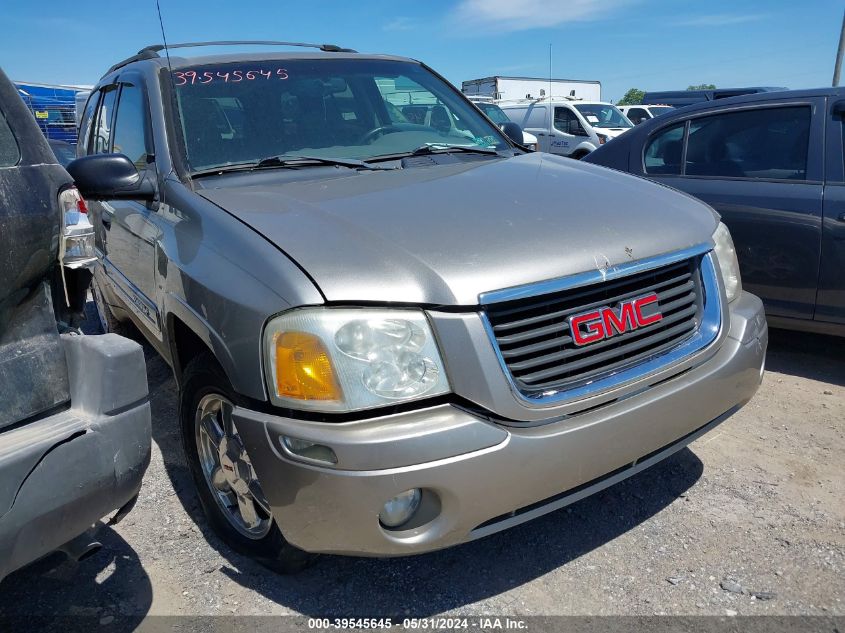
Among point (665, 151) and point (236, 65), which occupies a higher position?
point (236, 65)

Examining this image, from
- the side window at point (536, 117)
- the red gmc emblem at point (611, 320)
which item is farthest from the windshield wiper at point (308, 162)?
the side window at point (536, 117)

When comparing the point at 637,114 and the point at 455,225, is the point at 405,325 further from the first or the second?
the point at 637,114

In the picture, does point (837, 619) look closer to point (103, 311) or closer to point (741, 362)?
point (741, 362)

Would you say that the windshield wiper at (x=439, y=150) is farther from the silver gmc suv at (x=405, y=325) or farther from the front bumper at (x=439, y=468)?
the front bumper at (x=439, y=468)

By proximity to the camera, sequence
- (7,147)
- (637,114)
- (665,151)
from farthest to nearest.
Answer: (637,114), (665,151), (7,147)

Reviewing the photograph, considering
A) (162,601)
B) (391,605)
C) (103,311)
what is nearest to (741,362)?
(391,605)

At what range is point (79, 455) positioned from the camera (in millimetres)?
1718

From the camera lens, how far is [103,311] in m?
4.80

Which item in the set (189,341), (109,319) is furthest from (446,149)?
(109,319)

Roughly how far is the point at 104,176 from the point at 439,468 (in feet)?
5.63

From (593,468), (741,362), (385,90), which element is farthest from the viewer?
(385,90)

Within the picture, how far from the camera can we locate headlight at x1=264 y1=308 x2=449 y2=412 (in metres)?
1.91

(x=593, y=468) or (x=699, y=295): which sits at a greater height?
(x=699, y=295)

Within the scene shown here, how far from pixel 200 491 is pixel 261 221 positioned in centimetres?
112
